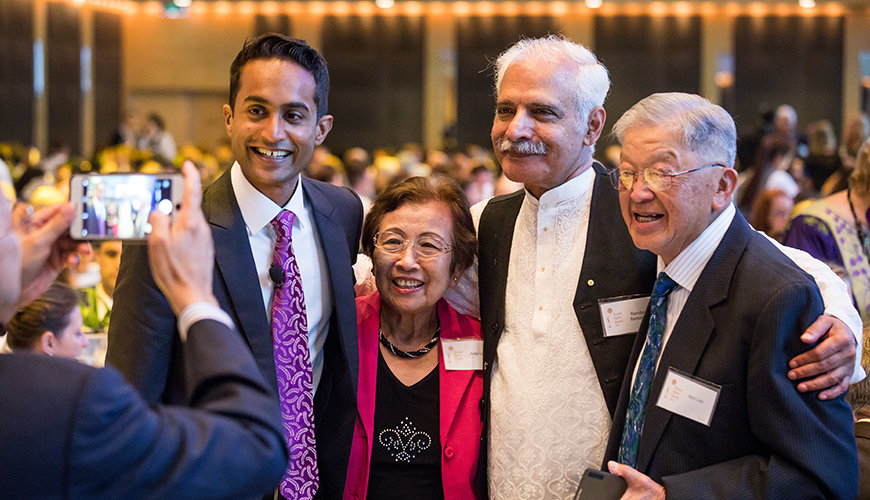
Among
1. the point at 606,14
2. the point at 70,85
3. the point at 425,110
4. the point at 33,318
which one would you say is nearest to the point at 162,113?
the point at 70,85

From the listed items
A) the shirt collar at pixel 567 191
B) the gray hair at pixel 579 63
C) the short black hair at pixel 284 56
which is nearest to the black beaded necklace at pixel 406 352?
the shirt collar at pixel 567 191

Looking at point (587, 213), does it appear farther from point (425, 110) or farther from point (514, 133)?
point (425, 110)

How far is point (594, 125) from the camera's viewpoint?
89.1 inches

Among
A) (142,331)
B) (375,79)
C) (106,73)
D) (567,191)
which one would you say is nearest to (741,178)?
(567,191)

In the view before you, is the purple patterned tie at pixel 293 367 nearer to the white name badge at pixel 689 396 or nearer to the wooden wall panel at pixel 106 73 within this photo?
the white name badge at pixel 689 396

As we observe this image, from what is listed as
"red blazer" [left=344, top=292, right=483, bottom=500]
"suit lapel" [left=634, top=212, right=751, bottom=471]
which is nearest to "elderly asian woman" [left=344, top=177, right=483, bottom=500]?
"red blazer" [left=344, top=292, right=483, bottom=500]

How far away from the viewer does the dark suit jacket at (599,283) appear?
6.72 ft

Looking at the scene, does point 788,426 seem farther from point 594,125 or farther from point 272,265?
point 272,265

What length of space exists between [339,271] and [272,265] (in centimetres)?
21

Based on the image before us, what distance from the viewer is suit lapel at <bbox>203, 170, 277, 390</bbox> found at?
6.08ft

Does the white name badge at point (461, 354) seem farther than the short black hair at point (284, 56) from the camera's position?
Yes

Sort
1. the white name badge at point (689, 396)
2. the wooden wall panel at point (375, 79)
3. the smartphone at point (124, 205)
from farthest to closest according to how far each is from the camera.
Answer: the wooden wall panel at point (375, 79), the white name badge at point (689, 396), the smartphone at point (124, 205)

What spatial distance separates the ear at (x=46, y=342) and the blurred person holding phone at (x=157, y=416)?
5.49ft

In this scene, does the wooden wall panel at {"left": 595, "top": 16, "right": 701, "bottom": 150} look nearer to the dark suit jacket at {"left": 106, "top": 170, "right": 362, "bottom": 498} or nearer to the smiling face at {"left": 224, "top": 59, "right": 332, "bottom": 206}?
the dark suit jacket at {"left": 106, "top": 170, "right": 362, "bottom": 498}
